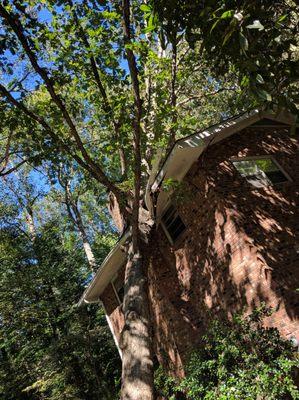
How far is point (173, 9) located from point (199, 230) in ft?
18.5

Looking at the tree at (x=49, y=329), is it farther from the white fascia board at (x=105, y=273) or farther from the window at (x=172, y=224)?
the window at (x=172, y=224)

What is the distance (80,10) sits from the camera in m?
8.29

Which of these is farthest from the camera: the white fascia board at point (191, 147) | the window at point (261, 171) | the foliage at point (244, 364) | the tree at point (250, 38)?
the window at point (261, 171)

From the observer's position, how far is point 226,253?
8.33m

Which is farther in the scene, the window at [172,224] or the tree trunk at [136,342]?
the window at [172,224]

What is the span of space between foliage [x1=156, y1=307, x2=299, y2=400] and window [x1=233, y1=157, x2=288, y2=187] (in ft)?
12.3

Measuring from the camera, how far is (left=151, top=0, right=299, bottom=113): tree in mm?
3494

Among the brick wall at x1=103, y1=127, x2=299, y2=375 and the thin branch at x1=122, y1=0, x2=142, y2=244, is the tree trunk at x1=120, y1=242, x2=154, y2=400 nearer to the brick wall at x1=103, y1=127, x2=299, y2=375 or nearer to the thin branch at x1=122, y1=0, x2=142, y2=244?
the thin branch at x1=122, y1=0, x2=142, y2=244

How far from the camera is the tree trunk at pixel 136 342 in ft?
15.2

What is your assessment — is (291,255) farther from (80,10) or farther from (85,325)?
(85,325)

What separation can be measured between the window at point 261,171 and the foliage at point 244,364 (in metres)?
3.76

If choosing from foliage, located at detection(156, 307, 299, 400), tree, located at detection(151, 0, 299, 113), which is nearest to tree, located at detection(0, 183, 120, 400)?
foliage, located at detection(156, 307, 299, 400)

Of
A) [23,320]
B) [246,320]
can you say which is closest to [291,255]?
[246,320]

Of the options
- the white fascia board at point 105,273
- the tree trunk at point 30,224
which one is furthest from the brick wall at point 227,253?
the tree trunk at point 30,224
